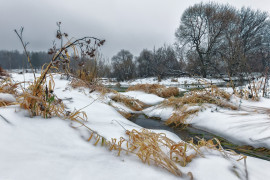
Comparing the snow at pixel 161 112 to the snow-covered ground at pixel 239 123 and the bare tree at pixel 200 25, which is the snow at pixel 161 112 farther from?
the bare tree at pixel 200 25

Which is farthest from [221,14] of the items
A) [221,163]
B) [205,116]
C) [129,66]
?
[221,163]

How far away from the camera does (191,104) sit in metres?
2.43

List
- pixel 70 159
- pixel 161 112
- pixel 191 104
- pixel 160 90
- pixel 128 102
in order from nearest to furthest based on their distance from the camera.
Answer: pixel 70 159 → pixel 191 104 → pixel 161 112 → pixel 128 102 → pixel 160 90

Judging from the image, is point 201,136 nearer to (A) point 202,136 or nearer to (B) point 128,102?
(A) point 202,136

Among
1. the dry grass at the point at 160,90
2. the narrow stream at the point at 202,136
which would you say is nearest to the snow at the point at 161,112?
the narrow stream at the point at 202,136

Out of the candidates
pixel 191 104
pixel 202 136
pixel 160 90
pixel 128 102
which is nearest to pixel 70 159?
pixel 202 136

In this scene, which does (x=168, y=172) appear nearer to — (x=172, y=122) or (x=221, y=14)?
(x=172, y=122)

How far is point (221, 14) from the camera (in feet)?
45.6

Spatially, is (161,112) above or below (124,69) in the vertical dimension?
below

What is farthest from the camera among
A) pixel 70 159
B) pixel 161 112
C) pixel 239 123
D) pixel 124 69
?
pixel 124 69

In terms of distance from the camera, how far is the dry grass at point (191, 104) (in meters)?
2.24

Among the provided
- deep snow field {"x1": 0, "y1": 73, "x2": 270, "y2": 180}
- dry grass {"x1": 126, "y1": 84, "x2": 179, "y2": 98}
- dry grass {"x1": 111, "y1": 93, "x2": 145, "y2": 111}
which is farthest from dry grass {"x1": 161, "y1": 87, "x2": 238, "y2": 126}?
dry grass {"x1": 126, "y1": 84, "x2": 179, "y2": 98}

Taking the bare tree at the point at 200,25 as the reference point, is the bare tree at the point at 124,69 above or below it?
below

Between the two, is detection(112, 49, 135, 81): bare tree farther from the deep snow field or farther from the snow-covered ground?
the deep snow field
